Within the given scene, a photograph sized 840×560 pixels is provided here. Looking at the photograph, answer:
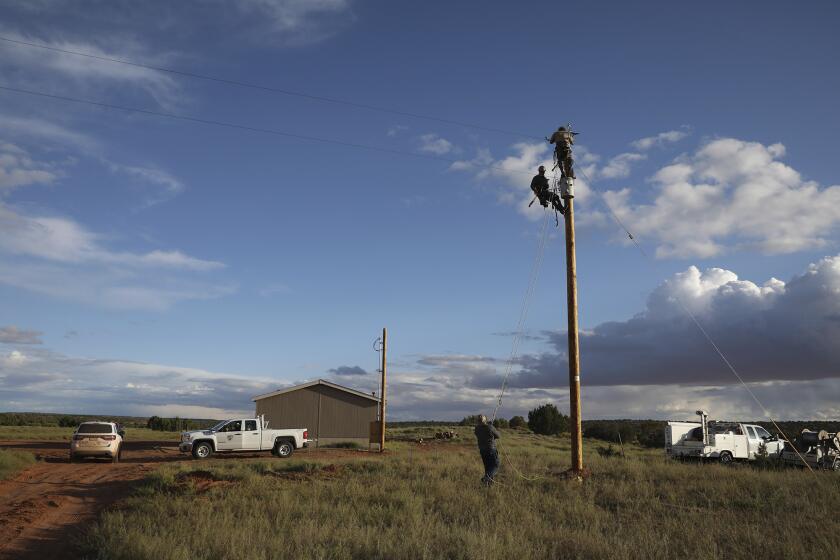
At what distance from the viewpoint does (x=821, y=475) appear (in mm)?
17688

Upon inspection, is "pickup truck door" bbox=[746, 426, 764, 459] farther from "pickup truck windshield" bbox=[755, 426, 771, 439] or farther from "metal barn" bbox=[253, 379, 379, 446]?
"metal barn" bbox=[253, 379, 379, 446]

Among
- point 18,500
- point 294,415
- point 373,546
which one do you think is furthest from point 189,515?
point 294,415

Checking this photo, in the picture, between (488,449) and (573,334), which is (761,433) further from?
(488,449)

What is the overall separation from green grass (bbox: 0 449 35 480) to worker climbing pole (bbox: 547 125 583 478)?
17.3m

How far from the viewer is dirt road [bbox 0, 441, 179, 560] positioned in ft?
35.6

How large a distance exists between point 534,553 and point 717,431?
71.3 feet

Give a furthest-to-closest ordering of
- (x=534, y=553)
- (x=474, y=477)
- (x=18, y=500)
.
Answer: (x=474, y=477)
(x=18, y=500)
(x=534, y=553)

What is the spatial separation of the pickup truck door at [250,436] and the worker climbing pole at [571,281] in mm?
17281

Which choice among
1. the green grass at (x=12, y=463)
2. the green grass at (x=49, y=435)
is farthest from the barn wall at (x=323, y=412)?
the green grass at (x=12, y=463)

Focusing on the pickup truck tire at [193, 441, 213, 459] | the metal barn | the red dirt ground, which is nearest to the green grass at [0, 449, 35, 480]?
the red dirt ground

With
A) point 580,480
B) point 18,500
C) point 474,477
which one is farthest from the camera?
point 474,477

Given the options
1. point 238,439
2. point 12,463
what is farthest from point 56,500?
point 238,439

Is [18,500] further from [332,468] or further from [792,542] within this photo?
[792,542]

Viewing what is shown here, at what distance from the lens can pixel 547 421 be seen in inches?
2579
